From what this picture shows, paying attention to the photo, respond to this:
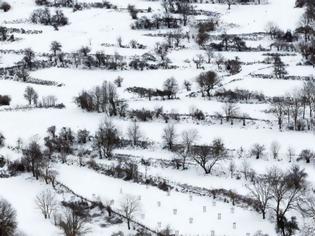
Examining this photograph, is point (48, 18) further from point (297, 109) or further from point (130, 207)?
point (130, 207)

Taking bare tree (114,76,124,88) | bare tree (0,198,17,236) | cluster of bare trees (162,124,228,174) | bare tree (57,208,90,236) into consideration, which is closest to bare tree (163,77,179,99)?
bare tree (114,76,124,88)

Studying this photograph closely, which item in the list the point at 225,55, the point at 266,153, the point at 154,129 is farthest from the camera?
the point at 225,55

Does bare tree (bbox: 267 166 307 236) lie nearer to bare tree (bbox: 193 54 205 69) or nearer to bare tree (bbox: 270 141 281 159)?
bare tree (bbox: 270 141 281 159)

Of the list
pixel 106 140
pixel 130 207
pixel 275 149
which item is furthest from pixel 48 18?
pixel 130 207

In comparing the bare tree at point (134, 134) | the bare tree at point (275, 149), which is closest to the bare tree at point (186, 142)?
the bare tree at point (134, 134)

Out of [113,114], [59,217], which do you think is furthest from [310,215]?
[113,114]

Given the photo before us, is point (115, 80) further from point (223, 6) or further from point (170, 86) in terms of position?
point (223, 6)

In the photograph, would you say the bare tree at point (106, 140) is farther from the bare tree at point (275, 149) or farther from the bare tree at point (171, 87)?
the bare tree at point (275, 149)
